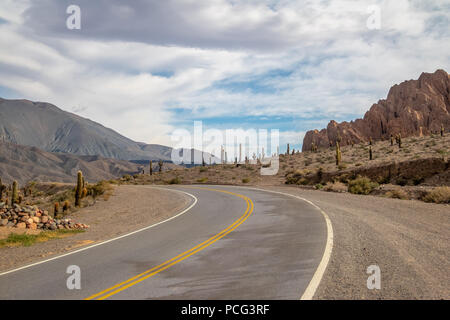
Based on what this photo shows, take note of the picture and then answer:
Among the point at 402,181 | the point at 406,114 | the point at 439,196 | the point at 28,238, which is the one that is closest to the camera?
the point at 28,238

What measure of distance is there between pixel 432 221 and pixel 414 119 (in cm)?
9993

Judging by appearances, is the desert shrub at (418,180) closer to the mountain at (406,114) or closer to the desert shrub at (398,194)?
the desert shrub at (398,194)

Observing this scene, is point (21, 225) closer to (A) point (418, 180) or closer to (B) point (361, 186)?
(B) point (361, 186)

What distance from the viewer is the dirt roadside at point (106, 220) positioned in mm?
9992

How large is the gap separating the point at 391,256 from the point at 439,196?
523 inches

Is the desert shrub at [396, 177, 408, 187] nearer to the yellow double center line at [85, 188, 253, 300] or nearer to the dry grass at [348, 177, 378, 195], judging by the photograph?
the dry grass at [348, 177, 378, 195]

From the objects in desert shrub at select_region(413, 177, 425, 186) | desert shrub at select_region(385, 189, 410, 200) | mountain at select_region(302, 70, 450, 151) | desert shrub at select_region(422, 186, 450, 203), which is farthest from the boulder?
mountain at select_region(302, 70, 450, 151)

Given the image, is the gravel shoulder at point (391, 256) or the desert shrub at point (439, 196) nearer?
the gravel shoulder at point (391, 256)

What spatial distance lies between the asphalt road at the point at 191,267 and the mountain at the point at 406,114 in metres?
95.4

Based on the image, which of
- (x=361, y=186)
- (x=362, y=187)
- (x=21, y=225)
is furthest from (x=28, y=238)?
(x=361, y=186)

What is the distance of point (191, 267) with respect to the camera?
7281 millimetres

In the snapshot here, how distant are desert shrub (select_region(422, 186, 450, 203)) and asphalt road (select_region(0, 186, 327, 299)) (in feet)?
33.4

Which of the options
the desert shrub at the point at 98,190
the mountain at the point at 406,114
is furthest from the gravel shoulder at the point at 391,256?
the mountain at the point at 406,114
